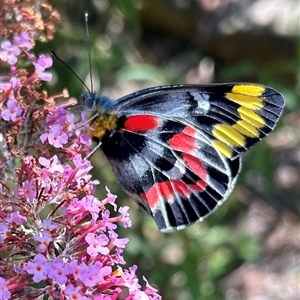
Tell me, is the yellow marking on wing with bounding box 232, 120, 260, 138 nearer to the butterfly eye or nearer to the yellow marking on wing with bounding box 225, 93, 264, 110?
the yellow marking on wing with bounding box 225, 93, 264, 110

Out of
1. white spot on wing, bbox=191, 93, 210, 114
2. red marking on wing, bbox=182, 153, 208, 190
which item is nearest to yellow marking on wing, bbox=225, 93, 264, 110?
white spot on wing, bbox=191, 93, 210, 114

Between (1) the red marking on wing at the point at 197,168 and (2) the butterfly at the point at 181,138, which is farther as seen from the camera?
(1) the red marking on wing at the point at 197,168

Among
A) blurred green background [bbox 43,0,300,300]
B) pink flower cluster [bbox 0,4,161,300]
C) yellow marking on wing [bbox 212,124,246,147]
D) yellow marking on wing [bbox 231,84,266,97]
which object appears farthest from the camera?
blurred green background [bbox 43,0,300,300]

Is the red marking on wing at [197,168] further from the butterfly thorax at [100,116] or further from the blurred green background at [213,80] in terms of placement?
the blurred green background at [213,80]

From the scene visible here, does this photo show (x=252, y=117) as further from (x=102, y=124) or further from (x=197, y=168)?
(x=102, y=124)

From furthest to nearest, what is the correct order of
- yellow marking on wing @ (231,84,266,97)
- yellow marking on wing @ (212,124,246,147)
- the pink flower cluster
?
yellow marking on wing @ (212,124,246,147) → yellow marking on wing @ (231,84,266,97) → the pink flower cluster

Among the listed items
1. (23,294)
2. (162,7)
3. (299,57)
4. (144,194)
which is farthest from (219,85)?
(162,7)

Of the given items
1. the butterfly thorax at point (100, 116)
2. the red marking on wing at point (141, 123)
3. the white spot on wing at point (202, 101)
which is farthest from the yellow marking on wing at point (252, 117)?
the butterfly thorax at point (100, 116)
